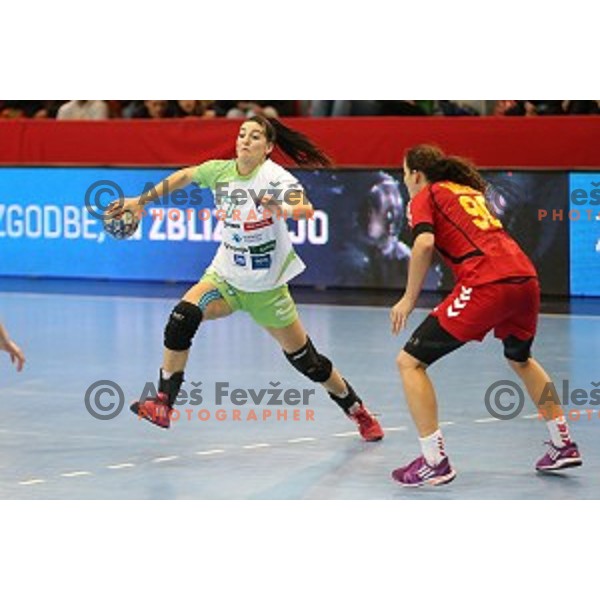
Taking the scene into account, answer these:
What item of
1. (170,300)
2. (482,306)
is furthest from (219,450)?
(170,300)

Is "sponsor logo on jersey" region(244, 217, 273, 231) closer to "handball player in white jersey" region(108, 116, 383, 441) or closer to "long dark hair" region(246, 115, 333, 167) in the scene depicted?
"handball player in white jersey" region(108, 116, 383, 441)

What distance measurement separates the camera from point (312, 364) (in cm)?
1125

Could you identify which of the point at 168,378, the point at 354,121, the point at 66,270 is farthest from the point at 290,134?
the point at 66,270

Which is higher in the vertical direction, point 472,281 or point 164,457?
point 472,281

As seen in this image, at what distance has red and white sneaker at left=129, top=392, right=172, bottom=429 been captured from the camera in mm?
11086

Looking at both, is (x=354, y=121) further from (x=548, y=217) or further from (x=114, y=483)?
(x=114, y=483)

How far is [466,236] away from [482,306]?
414mm

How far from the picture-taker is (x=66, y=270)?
20.1m

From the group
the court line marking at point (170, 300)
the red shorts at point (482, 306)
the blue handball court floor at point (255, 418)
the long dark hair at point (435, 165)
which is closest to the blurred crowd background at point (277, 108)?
the court line marking at point (170, 300)

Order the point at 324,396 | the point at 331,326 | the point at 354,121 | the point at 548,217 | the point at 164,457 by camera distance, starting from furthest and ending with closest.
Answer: the point at 354,121, the point at 548,217, the point at 331,326, the point at 324,396, the point at 164,457

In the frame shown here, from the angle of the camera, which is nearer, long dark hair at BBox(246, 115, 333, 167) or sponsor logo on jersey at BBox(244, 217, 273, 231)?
sponsor logo on jersey at BBox(244, 217, 273, 231)

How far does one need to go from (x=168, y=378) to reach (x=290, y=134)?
1.88 meters

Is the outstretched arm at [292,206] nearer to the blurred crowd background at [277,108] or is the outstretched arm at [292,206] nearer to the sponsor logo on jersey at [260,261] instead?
the sponsor logo on jersey at [260,261]

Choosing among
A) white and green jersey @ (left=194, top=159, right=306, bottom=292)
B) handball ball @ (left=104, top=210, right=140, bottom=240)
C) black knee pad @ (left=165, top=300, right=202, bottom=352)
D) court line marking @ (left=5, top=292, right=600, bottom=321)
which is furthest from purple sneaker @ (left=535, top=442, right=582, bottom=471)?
court line marking @ (left=5, top=292, right=600, bottom=321)
